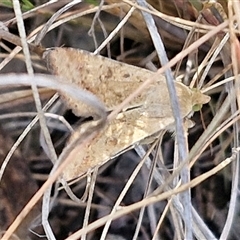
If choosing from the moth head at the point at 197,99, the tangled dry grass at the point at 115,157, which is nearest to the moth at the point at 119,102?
the moth head at the point at 197,99

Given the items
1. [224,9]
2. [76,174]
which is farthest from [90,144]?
[224,9]

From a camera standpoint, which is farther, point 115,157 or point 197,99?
point 115,157

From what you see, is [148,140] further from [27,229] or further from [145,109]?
[27,229]

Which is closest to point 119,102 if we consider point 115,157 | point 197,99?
point 197,99

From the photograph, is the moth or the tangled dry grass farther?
the tangled dry grass

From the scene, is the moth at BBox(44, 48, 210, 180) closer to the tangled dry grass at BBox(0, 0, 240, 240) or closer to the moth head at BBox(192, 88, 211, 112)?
the moth head at BBox(192, 88, 211, 112)

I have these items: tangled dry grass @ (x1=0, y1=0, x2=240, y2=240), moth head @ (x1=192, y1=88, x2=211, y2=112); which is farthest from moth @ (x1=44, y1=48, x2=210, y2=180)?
tangled dry grass @ (x1=0, y1=0, x2=240, y2=240)

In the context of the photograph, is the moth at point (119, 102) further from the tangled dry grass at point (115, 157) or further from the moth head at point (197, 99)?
the tangled dry grass at point (115, 157)

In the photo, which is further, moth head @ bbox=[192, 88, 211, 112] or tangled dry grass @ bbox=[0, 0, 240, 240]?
tangled dry grass @ bbox=[0, 0, 240, 240]

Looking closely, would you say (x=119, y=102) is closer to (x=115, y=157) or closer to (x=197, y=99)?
(x=197, y=99)
